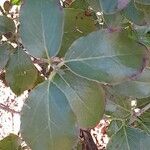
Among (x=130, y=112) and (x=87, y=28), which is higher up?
(x=87, y=28)

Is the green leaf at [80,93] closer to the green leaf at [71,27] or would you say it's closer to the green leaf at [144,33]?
the green leaf at [71,27]

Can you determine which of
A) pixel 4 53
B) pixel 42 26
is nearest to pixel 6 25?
pixel 4 53

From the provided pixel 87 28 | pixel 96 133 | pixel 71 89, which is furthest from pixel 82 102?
pixel 96 133

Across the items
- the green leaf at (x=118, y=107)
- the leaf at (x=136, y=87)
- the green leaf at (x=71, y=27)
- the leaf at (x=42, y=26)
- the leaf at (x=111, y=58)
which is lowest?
the leaf at (x=111, y=58)

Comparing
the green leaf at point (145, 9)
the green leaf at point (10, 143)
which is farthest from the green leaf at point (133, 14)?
the green leaf at point (10, 143)

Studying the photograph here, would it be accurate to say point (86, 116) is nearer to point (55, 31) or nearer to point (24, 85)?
point (55, 31)

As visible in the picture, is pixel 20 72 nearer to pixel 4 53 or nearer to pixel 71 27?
pixel 4 53

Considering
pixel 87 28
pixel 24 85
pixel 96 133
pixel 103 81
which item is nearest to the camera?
pixel 103 81
